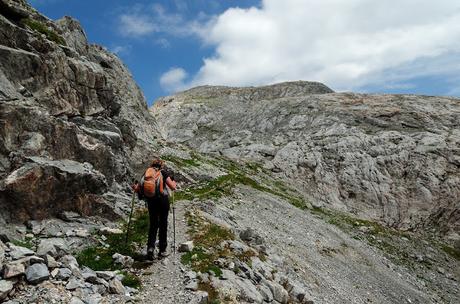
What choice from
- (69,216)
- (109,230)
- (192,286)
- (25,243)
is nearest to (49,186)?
(69,216)

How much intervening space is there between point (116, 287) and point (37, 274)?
8.07ft

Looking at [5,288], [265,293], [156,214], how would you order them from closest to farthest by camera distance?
[5,288] → [156,214] → [265,293]

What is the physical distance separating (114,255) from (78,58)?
2425cm

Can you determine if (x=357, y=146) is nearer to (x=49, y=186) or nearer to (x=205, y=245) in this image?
(x=205, y=245)

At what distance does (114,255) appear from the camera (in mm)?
15680

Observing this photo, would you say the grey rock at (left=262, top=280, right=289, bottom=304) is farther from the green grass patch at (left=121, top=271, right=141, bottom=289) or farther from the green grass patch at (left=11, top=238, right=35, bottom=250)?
the green grass patch at (left=11, top=238, right=35, bottom=250)

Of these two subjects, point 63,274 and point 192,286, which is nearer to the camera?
point 63,274

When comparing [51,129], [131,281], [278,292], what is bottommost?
[278,292]

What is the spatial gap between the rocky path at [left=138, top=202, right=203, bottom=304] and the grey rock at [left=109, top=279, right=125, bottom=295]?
2.02 feet

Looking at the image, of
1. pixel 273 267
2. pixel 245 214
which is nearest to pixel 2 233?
pixel 273 267

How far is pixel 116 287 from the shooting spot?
512 inches

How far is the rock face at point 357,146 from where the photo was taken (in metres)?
65.2

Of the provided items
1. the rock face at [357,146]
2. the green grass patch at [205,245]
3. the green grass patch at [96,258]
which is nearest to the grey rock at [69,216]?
the green grass patch at [96,258]

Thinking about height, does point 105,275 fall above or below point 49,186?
below
